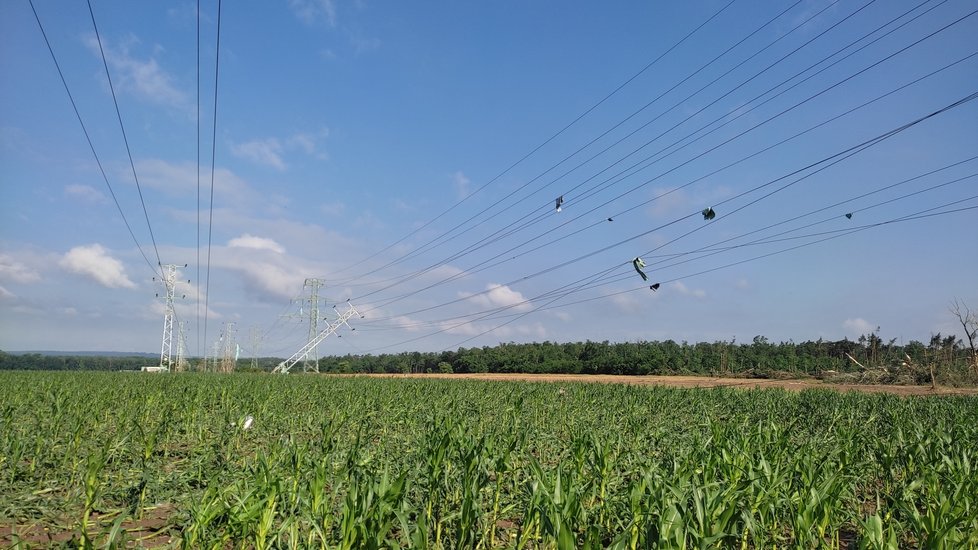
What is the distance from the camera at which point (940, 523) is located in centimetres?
453

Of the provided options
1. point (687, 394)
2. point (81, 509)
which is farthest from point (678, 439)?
point (687, 394)

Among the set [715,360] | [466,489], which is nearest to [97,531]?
[466,489]

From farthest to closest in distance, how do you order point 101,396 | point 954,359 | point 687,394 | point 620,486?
point 954,359 < point 687,394 < point 101,396 < point 620,486

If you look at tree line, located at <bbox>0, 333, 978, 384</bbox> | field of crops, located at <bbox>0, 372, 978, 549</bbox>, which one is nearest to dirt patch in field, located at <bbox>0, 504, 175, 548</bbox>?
field of crops, located at <bbox>0, 372, 978, 549</bbox>

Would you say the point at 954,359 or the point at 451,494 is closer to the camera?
the point at 451,494

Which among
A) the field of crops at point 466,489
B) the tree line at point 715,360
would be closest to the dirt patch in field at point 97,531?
the field of crops at point 466,489

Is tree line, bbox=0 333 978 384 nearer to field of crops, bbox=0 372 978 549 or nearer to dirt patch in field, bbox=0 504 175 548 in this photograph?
field of crops, bbox=0 372 978 549

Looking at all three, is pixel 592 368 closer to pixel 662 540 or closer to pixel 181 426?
pixel 181 426

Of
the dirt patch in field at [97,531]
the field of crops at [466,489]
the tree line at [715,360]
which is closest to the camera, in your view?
the field of crops at [466,489]

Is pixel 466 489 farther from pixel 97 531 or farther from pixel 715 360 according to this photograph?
pixel 715 360

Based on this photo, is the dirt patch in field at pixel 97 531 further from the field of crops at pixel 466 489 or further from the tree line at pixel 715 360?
the tree line at pixel 715 360

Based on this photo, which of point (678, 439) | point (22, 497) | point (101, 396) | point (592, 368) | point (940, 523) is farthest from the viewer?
point (592, 368)

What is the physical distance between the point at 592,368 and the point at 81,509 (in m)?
71.5

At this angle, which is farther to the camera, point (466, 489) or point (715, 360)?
point (715, 360)
